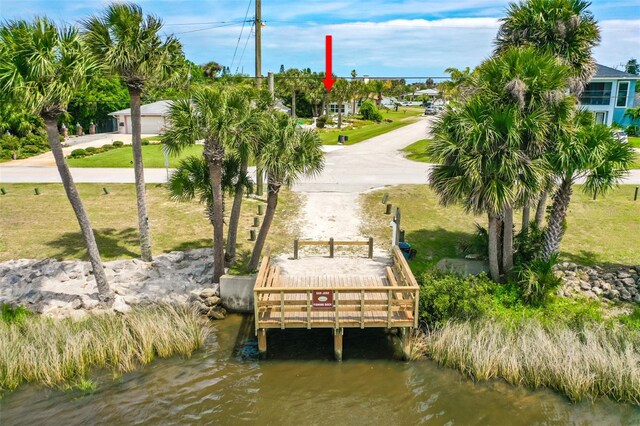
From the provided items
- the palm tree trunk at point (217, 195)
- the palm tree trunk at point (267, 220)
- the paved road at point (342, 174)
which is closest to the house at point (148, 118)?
the paved road at point (342, 174)

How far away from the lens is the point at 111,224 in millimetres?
21875

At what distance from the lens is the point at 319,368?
43.0 feet

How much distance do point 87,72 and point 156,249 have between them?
787 centimetres

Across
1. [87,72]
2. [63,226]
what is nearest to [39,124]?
[63,226]

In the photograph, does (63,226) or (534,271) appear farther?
(63,226)

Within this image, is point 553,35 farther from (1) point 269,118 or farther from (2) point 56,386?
(2) point 56,386

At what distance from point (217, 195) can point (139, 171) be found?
10.2ft

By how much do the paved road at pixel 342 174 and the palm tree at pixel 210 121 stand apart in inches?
498

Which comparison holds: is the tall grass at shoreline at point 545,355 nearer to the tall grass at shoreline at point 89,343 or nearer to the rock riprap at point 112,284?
the tall grass at shoreline at point 89,343

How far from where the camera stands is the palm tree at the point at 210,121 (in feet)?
46.2

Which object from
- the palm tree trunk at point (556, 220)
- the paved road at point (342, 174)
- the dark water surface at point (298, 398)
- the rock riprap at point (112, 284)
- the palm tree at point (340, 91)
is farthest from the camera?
the palm tree at point (340, 91)

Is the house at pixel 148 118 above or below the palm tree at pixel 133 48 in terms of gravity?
below

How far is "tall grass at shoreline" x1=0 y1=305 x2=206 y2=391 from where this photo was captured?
40.0 ft

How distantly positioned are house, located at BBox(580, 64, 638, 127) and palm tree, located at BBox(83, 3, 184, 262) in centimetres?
4477
